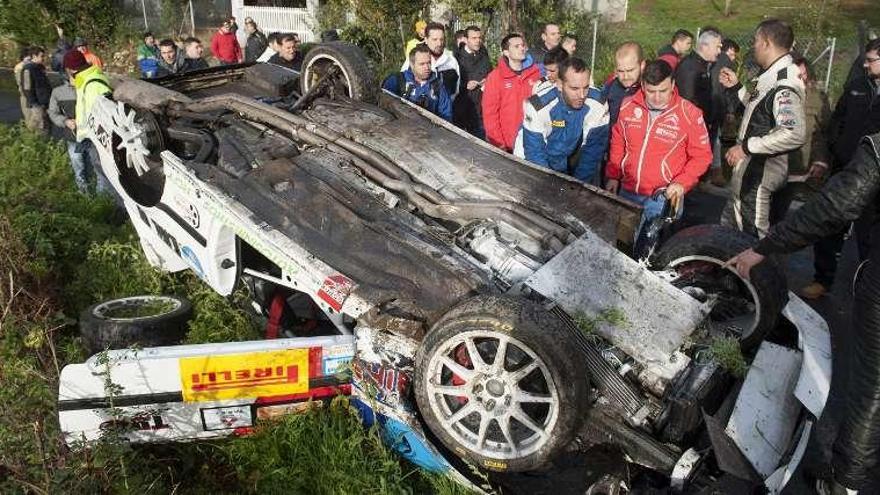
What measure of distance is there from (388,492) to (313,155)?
2.29 metres

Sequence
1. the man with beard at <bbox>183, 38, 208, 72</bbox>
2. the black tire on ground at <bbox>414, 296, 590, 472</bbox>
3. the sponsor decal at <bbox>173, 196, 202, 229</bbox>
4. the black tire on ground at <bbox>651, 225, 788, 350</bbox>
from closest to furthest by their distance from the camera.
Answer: the black tire on ground at <bbox>414, 296, 590, 472</bbox> → the black tire on ground at <bbox>651, 225, 788, 350</bbox> → the sponsor decal at <bbox>173, 196, 202, 229</bbox> → the man with beard at <bbox>183, 38, 208, 72</bbox>

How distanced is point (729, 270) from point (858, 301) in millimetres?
879

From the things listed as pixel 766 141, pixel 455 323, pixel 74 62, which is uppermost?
pixel 74 62

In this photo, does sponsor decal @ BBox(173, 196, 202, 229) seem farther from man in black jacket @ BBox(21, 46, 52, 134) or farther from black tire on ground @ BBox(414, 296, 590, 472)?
man in black jacket @ BBox(21, 46, 52, 134)

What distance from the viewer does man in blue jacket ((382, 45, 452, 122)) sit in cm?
675

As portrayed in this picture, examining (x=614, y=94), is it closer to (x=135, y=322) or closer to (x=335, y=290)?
(x=335, y=290)

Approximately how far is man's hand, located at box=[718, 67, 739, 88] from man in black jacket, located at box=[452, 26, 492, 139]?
2.74 meters

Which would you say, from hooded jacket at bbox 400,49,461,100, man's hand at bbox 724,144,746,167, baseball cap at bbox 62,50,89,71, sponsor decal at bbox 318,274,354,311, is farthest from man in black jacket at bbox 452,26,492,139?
sponsor decal at bbox 318,274,354,311

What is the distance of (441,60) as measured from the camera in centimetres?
768

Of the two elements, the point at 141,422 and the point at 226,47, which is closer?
the point at 141,422

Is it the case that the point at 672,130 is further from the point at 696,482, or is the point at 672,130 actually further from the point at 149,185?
the point at 149,185

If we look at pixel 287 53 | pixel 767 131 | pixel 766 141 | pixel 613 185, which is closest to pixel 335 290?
pixel 613 185

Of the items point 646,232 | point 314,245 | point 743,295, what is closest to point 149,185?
point 314,245

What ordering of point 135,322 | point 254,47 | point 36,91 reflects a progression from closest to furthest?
point 135,322 < point 36,91 < point 254,47
